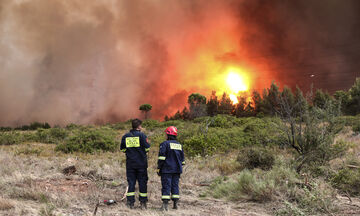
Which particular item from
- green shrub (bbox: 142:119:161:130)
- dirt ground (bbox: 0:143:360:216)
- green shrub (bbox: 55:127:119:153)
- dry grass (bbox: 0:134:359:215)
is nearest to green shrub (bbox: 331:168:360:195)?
dirt ground (bbox: 0:143:360:216)

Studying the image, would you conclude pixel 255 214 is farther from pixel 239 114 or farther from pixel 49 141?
pixel 239 114

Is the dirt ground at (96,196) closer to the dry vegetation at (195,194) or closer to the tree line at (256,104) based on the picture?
the dry vegetation at (195,194)

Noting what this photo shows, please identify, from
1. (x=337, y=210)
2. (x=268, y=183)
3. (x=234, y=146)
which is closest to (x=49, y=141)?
(x=234, y=146)

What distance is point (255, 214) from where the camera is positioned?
586cm

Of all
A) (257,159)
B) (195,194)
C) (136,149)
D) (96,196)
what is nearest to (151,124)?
(257,159)

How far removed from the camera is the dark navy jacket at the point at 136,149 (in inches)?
254

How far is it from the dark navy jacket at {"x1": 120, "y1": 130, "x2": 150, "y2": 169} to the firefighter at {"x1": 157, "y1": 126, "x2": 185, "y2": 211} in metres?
0.44

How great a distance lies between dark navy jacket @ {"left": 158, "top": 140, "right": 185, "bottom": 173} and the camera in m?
6.24

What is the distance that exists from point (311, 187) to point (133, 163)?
4.19 meters

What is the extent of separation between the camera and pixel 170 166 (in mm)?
6270

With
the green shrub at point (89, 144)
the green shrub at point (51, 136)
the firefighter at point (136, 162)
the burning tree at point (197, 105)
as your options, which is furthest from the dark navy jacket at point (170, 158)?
the burning tree at point (197, 105)

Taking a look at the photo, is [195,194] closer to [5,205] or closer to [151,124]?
[5,205]

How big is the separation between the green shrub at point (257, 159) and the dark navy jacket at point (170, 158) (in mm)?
4996

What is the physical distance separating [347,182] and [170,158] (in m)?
4.99
